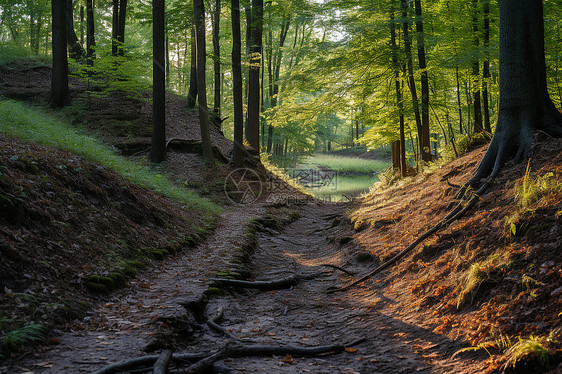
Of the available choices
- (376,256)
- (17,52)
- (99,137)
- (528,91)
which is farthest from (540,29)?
(17,52)

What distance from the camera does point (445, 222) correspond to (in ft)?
18.8

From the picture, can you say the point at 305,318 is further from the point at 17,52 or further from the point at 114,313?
the point at 17,52

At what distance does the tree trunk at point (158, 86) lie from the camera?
39.2 ft

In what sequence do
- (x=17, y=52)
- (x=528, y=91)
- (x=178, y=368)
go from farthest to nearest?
(x=17, y=52), (x=528, y=91), (x=178, y=368)

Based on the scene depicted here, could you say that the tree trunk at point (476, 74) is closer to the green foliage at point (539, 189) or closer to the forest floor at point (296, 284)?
the forest floor at point (296, 284)

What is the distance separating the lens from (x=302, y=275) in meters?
6.71

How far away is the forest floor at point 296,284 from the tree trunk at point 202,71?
581 centimetres

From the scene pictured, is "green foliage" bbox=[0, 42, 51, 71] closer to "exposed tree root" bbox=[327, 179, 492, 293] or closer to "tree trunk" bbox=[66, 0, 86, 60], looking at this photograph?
"tree trunk" bbox=[66, 0, 86, 60]

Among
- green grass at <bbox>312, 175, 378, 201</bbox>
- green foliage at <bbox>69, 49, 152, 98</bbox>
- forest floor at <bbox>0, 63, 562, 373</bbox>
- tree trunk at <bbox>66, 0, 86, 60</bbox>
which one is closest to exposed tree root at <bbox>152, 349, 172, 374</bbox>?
forest floor at <bbox>0, 63, 562, 373</bbox>

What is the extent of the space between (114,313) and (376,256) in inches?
174

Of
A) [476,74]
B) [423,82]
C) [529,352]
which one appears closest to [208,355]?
[529,352]

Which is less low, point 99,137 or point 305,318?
point 99,137

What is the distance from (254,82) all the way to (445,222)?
40.6 ft

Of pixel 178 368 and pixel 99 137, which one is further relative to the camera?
pixel 99 137
